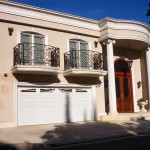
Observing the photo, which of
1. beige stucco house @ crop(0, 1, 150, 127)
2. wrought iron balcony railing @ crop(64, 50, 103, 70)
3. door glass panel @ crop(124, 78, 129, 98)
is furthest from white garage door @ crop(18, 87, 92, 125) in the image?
door glass panel @ crop(124, 78, 129, 98)

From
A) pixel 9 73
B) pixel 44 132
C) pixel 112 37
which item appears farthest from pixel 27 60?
pixel 112 37

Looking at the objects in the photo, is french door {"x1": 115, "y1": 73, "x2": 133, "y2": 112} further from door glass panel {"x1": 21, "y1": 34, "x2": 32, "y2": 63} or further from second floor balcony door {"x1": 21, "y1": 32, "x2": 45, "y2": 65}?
door glass panel {"x1": 21, "y1": 34, "x2": 32, "y2": 63}

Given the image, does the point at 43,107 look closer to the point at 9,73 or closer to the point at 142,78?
the point at 9,73

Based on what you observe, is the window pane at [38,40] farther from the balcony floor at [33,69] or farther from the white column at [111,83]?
the white column at [111,83]

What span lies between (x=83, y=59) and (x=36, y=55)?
3.05 meters

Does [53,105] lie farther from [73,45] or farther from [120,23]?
[120,23]

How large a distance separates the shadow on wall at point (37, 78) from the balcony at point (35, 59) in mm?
430

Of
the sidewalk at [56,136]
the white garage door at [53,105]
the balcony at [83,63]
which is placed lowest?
the sidewalk at [56,136]

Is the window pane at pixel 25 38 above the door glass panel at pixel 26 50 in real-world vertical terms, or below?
above

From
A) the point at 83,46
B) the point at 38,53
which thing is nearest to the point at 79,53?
the point at 83,46

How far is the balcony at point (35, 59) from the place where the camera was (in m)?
13.2

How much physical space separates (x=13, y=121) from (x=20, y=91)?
1.55 m

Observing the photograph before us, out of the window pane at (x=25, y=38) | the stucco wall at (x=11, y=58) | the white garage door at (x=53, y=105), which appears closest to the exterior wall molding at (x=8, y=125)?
the stucco wall at (x=11, y=58)

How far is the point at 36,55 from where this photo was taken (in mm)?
14156
